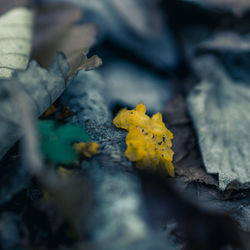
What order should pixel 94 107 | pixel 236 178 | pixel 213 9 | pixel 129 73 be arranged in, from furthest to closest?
pixel 213 9, pixel 129 73, pixel 94 107, pixel 236 178

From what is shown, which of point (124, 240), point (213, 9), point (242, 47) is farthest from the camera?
point (213, 9)

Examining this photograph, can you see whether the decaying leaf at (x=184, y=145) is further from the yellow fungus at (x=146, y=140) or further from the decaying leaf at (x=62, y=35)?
the decaying leaf at (x=62, y=35)

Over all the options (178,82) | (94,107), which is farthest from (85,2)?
(94,107)

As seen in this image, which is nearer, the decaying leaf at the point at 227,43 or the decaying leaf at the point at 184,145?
the decaying leaf at the point at 184,145

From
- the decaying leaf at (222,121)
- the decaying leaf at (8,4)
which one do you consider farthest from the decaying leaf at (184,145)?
the decaying leaf at (8,4)

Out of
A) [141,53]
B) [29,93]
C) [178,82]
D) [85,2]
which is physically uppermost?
[29,93]

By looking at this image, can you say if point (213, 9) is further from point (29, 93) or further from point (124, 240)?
point (124, 240)
